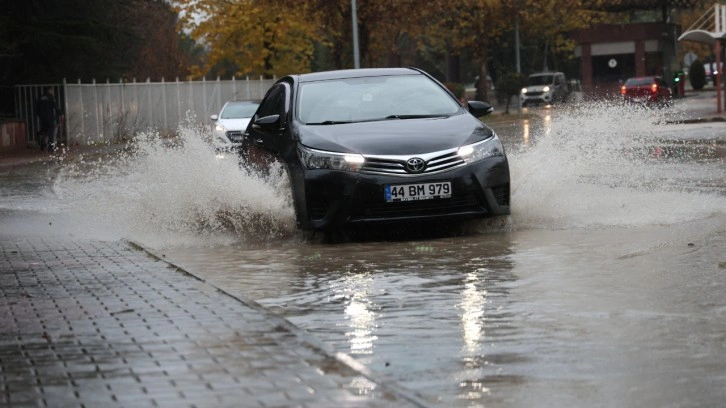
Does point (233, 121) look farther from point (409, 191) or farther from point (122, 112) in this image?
point (409, 191)

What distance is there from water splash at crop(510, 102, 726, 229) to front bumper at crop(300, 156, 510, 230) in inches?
36.9

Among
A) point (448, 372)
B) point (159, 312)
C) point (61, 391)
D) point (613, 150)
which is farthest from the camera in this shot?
point (613, 150)

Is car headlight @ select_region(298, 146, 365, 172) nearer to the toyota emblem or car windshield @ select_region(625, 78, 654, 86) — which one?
the toyota emblem

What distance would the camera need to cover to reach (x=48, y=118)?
3978 centimetres

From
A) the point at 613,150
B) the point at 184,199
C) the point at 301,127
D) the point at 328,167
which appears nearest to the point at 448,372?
the point at 328,167

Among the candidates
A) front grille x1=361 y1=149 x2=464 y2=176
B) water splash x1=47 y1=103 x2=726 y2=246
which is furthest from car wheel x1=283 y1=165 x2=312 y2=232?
front grille x1=361 y1=149 x2=464 y2=176

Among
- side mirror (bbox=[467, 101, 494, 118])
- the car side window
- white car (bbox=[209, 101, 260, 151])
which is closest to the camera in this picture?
side mirror (bbox=[467, 101, 494, 118])

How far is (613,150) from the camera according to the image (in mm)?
25891

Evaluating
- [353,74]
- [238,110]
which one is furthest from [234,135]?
[353,74]

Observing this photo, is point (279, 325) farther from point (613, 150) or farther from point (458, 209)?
point (613, 150)

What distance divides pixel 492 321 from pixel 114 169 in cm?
2090

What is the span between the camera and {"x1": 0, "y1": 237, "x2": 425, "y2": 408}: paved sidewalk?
545 centimetres

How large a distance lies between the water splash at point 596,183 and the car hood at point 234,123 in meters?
11.5

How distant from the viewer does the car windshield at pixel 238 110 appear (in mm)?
30969
